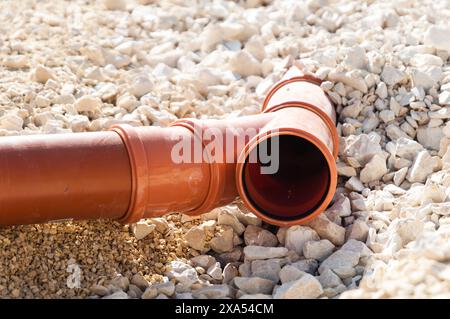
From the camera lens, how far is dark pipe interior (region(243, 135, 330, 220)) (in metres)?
4.02

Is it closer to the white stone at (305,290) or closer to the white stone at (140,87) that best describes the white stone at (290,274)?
the white stone at (305,290)

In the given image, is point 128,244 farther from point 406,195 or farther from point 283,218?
point 406,195

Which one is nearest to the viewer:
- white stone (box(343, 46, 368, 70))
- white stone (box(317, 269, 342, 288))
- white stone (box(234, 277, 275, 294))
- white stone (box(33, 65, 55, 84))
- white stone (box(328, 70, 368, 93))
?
white stone (box(317, 269, 342, 288))

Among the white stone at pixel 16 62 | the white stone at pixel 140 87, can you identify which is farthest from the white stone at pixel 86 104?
the white stone at pixel 16 62

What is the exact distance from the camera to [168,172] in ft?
12.6

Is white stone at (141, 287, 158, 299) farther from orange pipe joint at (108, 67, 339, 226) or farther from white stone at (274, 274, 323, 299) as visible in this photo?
white stone at (274, 274, 323, 299)

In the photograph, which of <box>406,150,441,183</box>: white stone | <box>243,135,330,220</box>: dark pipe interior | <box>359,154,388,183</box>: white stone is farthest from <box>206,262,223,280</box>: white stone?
<box>406,150,441,183</box>: white stone

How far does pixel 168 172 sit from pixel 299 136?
2.21 ft

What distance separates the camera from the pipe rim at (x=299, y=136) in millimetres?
3830

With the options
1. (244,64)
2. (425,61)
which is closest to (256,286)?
(425,61)

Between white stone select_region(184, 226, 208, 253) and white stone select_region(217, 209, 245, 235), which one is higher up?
white stone select_region(217, 209, 245, 235)

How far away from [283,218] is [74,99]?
5.35 feet

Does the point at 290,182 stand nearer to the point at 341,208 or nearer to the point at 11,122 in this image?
the point at 341,208

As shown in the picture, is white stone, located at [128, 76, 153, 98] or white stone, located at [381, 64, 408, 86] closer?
white stone, located at [381, 64, 408, 86]
